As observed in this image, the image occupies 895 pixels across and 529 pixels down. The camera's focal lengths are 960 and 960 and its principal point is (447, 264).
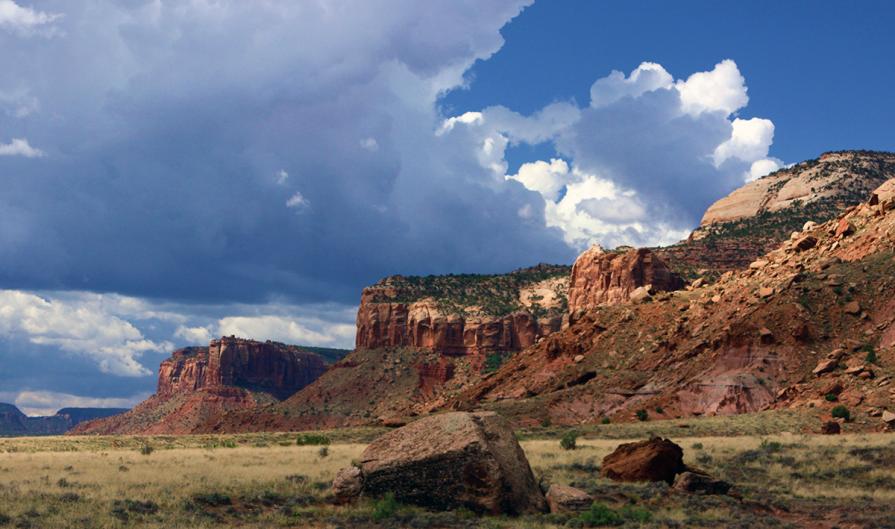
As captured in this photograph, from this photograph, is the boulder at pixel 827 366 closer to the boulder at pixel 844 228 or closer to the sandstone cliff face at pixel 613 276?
the boulder at pixel 844 228

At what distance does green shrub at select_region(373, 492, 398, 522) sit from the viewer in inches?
1044

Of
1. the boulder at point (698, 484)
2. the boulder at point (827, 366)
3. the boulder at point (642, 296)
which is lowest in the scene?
the boulder at point (698, 484)

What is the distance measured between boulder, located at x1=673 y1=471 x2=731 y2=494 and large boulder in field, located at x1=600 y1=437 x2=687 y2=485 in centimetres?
107

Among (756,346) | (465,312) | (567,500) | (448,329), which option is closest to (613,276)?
(448,329)

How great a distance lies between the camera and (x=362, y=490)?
28391mm

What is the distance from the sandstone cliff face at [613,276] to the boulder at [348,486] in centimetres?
9508

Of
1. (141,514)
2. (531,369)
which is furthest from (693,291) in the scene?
(141,514)

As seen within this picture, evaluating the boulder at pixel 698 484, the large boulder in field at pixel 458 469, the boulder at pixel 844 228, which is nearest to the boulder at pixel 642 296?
the boulder at pixel 844 228

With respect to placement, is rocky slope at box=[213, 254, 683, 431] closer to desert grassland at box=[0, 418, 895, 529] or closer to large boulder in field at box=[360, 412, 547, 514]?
desert grassland at box=[0, 418, 895, 529]

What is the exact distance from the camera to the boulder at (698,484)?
3075cm

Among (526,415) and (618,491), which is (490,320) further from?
(618,491)

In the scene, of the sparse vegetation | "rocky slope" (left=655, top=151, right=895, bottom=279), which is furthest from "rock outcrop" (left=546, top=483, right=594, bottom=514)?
the sparse vegetation

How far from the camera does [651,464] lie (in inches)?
1283

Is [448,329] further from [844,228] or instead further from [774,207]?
[844,228]
